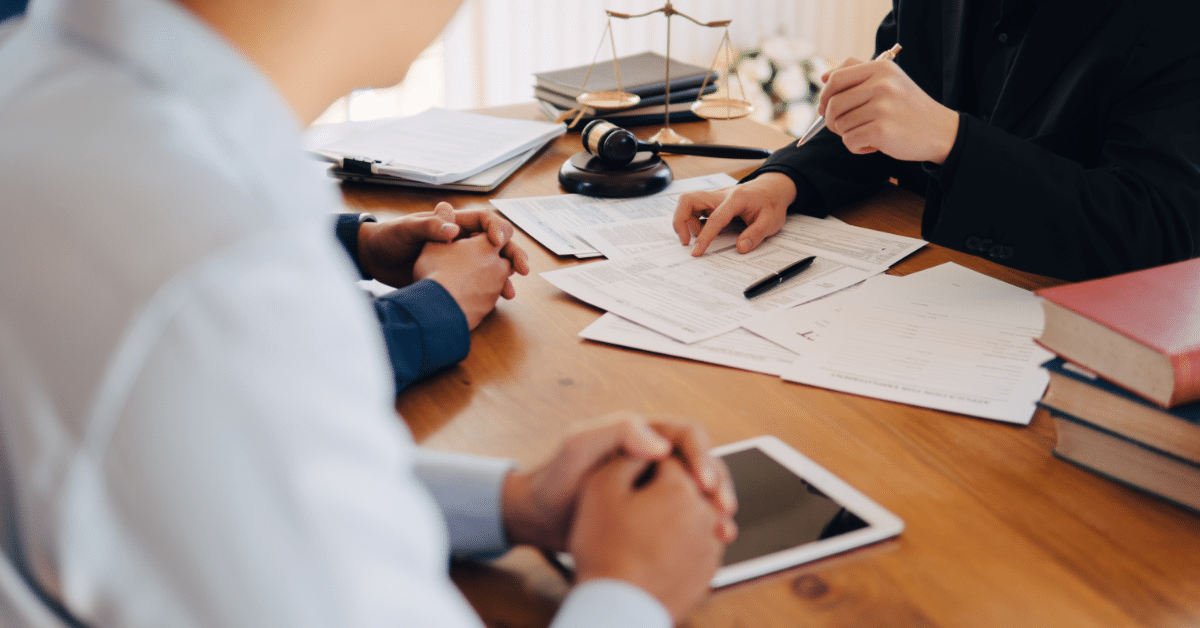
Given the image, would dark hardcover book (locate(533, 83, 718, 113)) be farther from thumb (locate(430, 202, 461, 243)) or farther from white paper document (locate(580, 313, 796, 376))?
white paper document (locate(580, 313, 796, 376))

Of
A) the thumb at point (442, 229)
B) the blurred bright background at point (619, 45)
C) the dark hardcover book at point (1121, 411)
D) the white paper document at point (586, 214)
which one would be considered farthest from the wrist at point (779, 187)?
the blurred bright background at point (619, 45)

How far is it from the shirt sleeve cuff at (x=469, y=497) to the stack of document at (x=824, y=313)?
32 centimetres

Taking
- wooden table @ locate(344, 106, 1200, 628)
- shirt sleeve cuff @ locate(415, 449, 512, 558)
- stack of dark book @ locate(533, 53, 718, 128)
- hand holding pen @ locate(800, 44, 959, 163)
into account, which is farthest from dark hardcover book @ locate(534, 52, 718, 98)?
shirt sleeve cuff @ locate(415, 449, 512, 558)

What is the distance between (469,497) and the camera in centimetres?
65

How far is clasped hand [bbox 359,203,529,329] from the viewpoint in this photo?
3.34ft

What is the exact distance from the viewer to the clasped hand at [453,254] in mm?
1020

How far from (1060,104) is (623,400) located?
0.80 metres

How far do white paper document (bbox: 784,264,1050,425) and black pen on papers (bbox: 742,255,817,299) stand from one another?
86 millimetres

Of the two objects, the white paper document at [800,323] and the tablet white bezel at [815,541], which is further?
the white paper document at [800,323]

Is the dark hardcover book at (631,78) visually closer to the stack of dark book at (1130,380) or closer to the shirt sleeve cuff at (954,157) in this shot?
the shirt sleeve cuff at (954,157)

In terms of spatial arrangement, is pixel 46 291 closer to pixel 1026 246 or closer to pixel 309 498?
pixel 309 498

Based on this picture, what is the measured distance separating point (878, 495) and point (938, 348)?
28cm

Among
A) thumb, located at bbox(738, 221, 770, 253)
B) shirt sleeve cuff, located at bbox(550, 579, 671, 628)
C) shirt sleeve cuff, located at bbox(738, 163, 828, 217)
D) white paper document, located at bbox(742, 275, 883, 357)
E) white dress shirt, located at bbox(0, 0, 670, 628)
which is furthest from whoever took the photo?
shirt sleeve cuff, located at bbox(738, 163, 828, 217)

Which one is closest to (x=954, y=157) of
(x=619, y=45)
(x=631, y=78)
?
(x=631, y=78)
